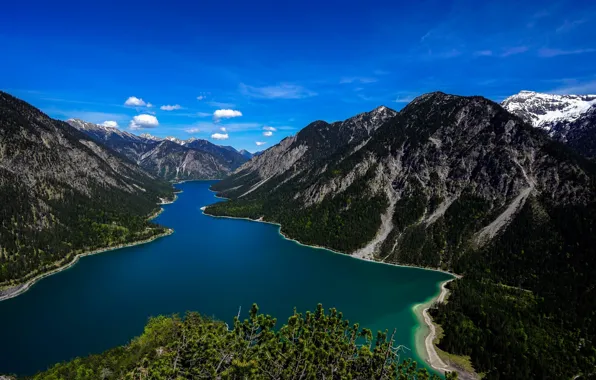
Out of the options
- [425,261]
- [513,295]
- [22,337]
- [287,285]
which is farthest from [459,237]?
[22,337]

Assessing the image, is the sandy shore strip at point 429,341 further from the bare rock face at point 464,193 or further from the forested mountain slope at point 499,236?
the bare rock face at point 464,193

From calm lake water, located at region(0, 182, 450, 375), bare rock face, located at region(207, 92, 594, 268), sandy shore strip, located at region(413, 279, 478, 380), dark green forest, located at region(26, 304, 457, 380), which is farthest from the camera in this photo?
bare rock face, located at region(207, 92, 594, 268)

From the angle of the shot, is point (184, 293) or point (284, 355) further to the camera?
point (184, 293)

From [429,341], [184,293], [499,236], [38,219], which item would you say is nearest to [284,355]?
[429,341]

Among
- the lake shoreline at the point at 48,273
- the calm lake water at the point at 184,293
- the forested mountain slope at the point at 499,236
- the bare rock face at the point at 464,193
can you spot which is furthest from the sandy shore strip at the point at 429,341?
the lake shoreline at the point at 48,273

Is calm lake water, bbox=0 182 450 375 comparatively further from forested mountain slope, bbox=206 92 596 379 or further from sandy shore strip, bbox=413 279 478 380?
forested mountain slope, bbox=206 92 596 379

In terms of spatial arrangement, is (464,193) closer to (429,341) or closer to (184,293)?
(429,341)

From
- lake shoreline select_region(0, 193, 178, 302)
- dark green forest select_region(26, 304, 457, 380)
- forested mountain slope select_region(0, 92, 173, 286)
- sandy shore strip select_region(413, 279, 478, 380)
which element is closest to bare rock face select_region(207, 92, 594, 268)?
sandy shore strip select_region(413, 279, 478, 380)
